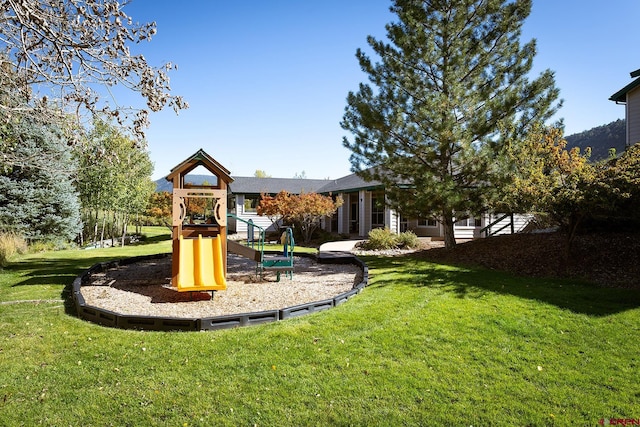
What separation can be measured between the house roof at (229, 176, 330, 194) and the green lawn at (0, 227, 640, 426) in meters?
20.2

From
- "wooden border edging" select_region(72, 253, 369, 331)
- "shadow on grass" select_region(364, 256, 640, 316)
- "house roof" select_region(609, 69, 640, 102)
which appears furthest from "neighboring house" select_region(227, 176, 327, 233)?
"wooden border edging" select_region(72, 253, 369, 331)

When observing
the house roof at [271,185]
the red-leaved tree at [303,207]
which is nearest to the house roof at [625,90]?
the red-leaved tree at [303,207]

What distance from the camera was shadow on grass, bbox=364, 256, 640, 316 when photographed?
620 cm

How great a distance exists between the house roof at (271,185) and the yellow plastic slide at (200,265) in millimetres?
17687

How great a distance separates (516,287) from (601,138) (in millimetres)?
22400

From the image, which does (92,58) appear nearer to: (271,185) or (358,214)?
(358,214)

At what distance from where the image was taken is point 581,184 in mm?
8234

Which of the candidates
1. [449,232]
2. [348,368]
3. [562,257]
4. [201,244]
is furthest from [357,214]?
[348,368]

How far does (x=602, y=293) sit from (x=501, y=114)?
21.7ft

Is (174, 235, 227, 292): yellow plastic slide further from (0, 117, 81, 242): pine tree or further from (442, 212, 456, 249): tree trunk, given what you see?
(0, 117, 81, 242): pine tree

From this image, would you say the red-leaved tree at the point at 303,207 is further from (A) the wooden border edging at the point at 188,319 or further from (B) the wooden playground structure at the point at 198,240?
(A) the wooden border edging at the point at 188,319

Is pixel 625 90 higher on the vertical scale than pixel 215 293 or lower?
higher

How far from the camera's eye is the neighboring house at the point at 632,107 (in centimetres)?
1270

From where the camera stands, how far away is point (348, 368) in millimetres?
4082
